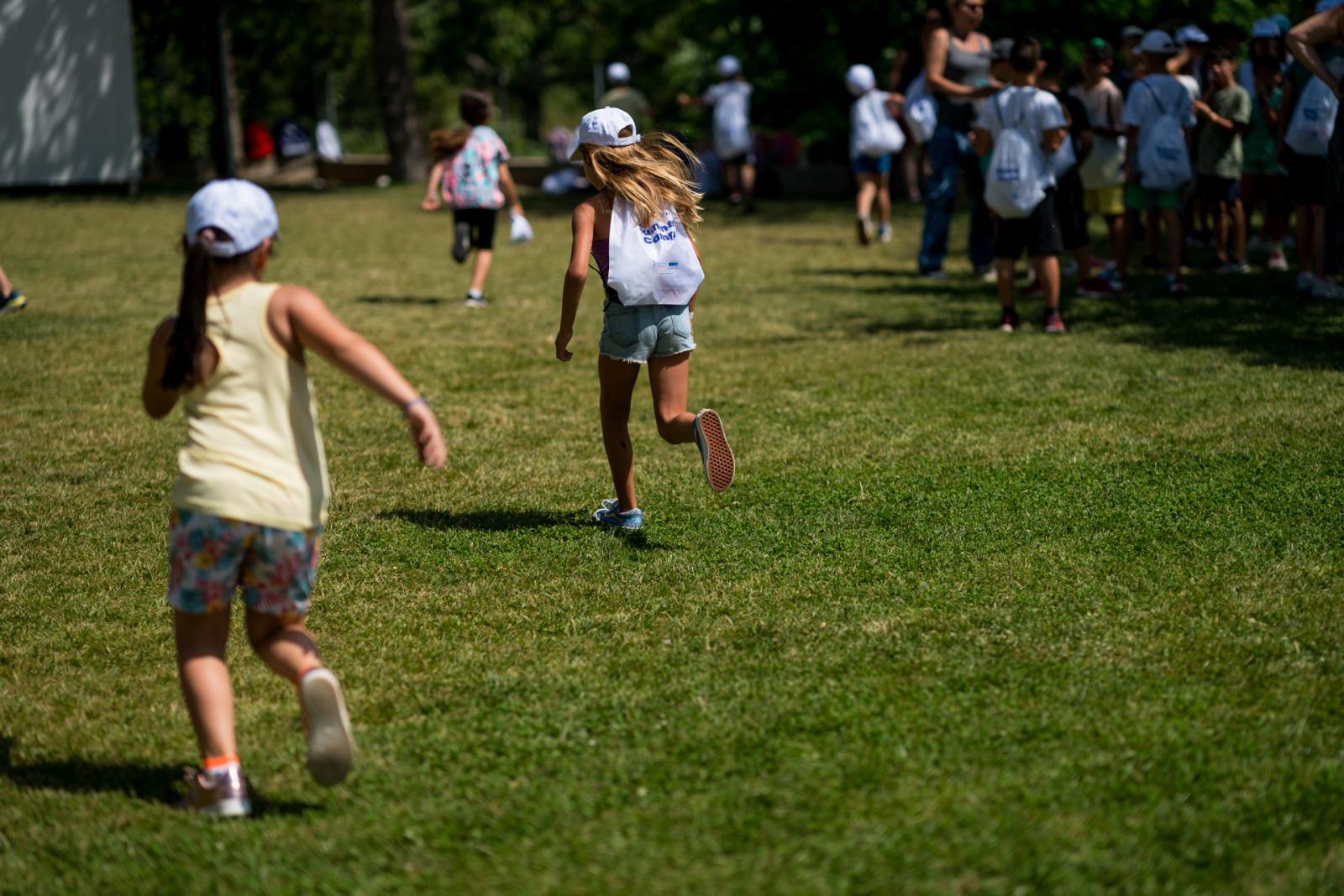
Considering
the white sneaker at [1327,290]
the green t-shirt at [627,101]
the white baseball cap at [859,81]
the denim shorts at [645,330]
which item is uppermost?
the green t-shirt at [627,101]

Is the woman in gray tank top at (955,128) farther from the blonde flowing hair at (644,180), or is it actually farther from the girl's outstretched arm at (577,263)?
the girl's outstretched arm at (577,263)

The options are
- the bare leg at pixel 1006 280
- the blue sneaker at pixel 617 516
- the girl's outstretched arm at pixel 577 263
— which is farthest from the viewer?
the bare leg at pixel 1006 280

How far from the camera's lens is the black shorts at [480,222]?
497 inches

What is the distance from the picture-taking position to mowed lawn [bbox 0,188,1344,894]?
342 cm

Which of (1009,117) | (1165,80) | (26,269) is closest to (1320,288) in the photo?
(1165,80)

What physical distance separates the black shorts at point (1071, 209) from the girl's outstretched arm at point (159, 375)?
8.47 metres

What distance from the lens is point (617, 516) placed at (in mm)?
6156

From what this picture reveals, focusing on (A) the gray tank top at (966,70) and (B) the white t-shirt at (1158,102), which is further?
(A) the gray tank top at (966,70)

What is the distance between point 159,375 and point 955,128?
10482 millimetres

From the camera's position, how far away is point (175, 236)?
19047 millimetres

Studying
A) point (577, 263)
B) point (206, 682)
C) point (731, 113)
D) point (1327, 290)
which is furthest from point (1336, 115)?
point (731, 113)

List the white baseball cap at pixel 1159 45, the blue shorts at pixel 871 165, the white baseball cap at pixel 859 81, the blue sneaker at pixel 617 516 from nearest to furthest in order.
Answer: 1. the blue sneaker at pixel 617 516
2. the white baseball cap at pixel 1159 45
3. the white baseball cap at pixel 859 81
4. the blue shorts at pixel 871 165

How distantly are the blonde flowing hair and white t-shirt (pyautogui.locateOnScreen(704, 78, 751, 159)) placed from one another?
15188 millimetres

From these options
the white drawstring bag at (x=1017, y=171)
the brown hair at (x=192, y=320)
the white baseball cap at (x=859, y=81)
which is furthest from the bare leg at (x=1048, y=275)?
the brown hair at (x=192, y=320)
